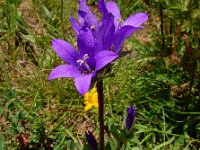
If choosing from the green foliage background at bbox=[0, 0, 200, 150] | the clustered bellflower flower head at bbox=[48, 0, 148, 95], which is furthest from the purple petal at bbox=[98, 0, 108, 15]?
the green foliage background at bbox=[0, 0, 200, 150]

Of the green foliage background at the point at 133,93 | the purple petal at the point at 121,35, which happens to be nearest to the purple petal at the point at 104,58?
the purple petal at the point at 121,35

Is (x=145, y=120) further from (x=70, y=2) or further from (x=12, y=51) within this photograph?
(x=70, y=2)

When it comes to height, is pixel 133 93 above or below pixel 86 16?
below

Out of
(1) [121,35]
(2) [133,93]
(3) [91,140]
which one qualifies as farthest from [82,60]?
(2) [133,93]

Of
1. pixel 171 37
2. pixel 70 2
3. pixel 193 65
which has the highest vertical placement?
pixel 70 2

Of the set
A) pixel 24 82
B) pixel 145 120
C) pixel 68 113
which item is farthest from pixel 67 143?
pixel 24 82

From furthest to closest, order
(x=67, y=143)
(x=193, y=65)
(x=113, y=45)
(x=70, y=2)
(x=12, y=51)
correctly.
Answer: (x=70, y=2), (x=12, y=51), (x=193, y=65), (x=67, y=143), (x=113, y=45)

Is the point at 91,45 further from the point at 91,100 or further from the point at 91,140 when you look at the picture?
the point at 91,100

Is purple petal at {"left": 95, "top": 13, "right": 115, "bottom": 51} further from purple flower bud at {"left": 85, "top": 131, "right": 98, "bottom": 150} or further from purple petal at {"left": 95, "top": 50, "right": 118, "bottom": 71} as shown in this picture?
purple flower bud at {"left": 85, "top": 131, "right": 98, "bottom": 150}
